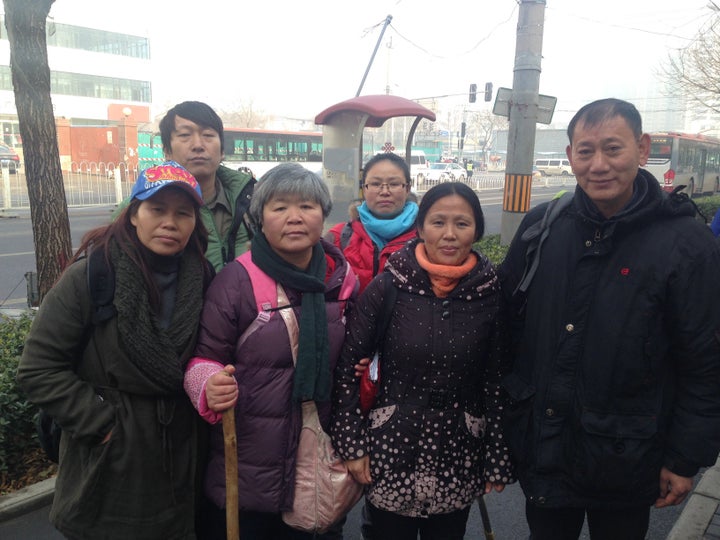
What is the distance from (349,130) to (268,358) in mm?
7080

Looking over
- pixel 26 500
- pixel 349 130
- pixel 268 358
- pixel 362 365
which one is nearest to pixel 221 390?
pixel 268 358

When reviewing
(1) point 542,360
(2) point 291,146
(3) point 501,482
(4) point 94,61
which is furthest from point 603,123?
(4) point 94,61

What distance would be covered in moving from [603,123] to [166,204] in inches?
57.7

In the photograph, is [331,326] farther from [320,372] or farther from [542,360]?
[542,360]

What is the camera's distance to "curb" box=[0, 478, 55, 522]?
2865 millimetres

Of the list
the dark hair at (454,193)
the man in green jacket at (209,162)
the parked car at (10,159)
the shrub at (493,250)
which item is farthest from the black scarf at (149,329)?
the parked car at (10,159)

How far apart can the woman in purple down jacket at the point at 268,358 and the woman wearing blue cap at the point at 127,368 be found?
9cm

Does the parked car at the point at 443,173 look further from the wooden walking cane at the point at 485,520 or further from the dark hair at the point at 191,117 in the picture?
the wooden walking cane at the point at 485,520

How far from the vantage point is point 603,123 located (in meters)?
1.82

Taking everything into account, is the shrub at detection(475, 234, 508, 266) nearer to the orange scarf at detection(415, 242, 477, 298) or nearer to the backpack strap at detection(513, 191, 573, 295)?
the backpack strap at detection(513, 191, 573, 295)

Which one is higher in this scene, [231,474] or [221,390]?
[221,390]

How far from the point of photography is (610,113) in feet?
5.97

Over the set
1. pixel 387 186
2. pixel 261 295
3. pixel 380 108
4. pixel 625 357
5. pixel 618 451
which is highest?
pixel 380 108

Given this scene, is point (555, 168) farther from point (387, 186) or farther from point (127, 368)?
point (127, 368)
